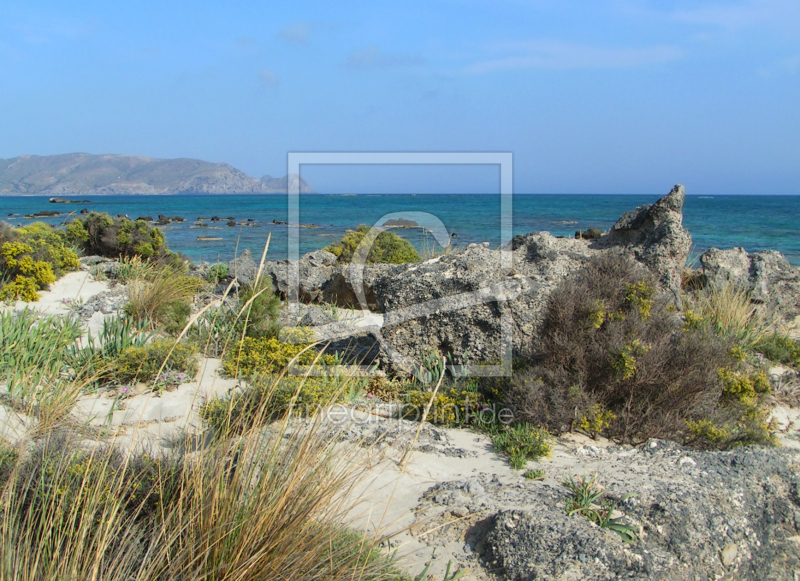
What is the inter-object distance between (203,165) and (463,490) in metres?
187

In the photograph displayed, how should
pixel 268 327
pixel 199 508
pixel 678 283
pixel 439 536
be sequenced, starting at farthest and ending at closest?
pixel 678 283 → pixel 268 327 → pixel 439 536 → pixel 199 508

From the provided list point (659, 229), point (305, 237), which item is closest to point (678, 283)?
point (659, 229)

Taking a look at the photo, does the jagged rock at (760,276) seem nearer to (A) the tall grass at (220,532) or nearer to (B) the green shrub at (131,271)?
(A) the tall grass at (220,532)

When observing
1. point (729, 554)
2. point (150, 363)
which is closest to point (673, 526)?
point (729, 554)

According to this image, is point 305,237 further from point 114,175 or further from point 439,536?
point 114,175

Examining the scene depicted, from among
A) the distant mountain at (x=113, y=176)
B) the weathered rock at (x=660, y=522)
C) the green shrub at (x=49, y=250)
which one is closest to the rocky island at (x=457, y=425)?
the weathered rock at (x=660, y=522)

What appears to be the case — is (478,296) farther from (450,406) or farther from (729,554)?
(729,554)

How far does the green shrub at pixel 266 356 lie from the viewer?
6188 millimetres

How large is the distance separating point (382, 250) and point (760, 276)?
7.54 m

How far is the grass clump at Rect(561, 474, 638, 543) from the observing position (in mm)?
3363

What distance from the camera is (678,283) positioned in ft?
26.4

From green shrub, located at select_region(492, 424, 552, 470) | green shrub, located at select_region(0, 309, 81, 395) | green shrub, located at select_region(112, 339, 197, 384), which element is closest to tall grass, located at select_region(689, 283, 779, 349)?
green shrub, located at select_region(492, 424, 552, 470)

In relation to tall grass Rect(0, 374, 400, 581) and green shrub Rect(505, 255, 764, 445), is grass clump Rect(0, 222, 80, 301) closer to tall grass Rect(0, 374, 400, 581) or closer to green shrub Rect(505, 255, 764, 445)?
tall grass Rect(0, 374, 400, 581)

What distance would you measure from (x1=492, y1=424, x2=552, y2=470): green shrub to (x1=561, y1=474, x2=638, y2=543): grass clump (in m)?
0.63
